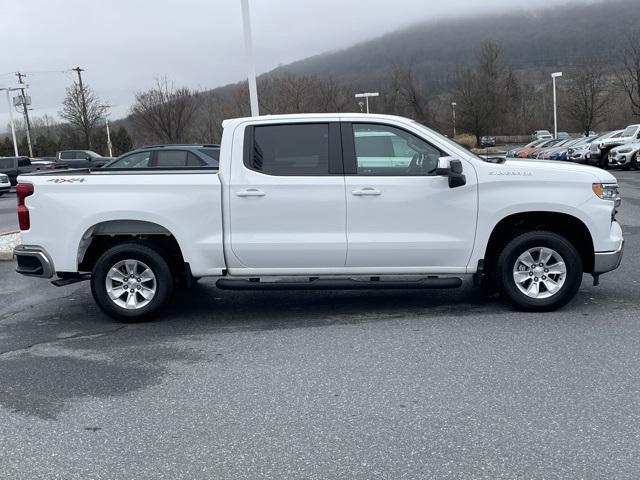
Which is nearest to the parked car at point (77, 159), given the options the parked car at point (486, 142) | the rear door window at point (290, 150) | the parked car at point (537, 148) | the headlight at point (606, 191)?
the parked car at point (537, 148)

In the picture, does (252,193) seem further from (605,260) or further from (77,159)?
(77,159)

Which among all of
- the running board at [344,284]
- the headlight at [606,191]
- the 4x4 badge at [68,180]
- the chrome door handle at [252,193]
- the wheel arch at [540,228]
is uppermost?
the 4x4 badge at [68,180]

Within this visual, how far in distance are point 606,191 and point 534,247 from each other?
0.87 meters

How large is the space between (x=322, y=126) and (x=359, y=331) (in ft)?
6.73

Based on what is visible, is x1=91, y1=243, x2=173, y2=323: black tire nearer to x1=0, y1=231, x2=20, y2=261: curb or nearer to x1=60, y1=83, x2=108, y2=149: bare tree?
x1=0, y1=231, x2=20, y2=261: curb

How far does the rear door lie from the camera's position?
629 centimetres

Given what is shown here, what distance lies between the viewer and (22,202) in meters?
6.46

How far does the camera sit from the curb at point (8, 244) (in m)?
10.5

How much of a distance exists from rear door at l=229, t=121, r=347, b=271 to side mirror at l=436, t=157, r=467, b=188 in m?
0.94

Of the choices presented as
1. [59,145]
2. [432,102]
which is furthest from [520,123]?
[59,145]

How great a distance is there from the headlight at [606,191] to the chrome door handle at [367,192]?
208 cm

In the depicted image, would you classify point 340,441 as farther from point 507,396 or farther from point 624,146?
point 624,146

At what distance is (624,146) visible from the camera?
2728 cm

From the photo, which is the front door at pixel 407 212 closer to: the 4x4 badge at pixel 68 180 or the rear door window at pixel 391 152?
the rear door window at pixel 391 152
